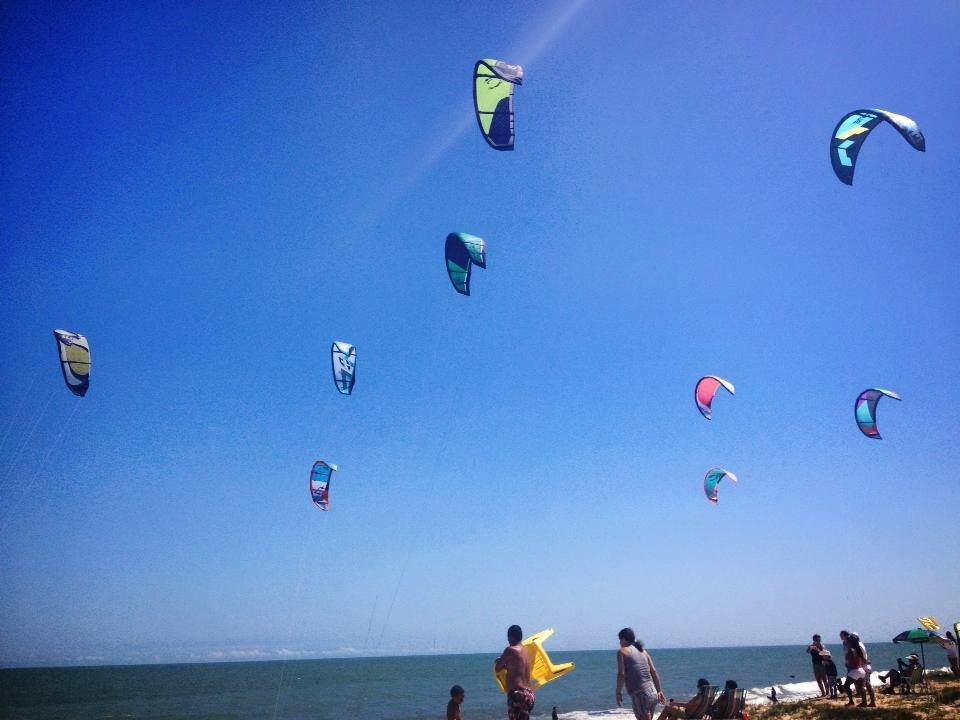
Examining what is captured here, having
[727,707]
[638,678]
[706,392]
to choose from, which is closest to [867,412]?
[706,392]

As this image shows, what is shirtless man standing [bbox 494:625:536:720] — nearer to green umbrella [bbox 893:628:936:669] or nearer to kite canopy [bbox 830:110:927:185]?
kite canopy [bbox 830:110:927:185]

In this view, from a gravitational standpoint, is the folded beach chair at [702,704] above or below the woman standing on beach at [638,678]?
below

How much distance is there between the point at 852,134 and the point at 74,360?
16427 mm

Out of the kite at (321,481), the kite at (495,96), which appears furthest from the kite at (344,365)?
the kite at (495,96)

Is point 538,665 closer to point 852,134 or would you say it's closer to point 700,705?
point 700,705

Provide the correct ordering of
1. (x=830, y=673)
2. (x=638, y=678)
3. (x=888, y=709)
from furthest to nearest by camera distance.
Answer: (x=830, y=673), (x=888, y=709), (x=638, y=678)

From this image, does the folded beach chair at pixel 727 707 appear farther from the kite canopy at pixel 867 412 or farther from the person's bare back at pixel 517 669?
the kite canopy at pixel 867 412

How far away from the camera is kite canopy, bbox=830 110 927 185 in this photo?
927 centimetres

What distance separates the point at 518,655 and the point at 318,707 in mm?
33503

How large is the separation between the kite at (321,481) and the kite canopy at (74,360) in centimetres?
615

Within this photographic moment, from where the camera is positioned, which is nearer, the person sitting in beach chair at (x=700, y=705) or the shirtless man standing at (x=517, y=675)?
the shirtless man standing at (x=517, y=675)

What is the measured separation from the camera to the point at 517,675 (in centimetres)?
571

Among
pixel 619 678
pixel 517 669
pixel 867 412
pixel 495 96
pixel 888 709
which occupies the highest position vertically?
pixel 495 96

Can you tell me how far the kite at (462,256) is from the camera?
12461 mm
